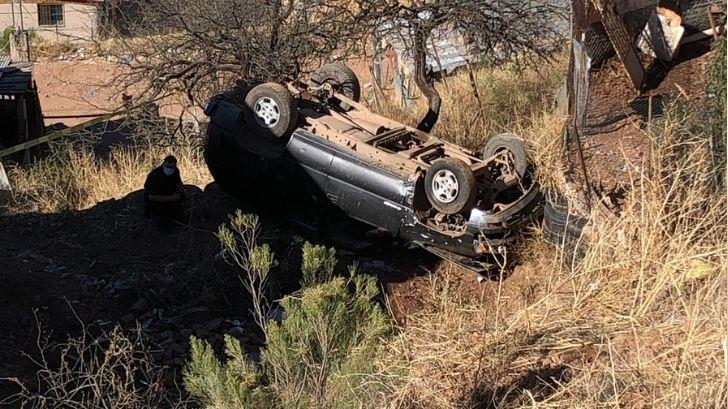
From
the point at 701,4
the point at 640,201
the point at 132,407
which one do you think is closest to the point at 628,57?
the point at 701,4

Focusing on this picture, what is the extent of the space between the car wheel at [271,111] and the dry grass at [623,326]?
3.26 m

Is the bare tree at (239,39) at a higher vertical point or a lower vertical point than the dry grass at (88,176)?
higher

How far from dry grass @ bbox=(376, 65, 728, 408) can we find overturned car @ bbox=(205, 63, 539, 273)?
1.86 m

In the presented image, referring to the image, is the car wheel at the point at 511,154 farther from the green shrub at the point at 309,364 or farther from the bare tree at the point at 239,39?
the green shrub at the point at 309,364

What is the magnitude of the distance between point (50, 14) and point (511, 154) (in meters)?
29.0

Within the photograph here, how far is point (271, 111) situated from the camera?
849cm

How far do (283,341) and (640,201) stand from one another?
260 centimetres

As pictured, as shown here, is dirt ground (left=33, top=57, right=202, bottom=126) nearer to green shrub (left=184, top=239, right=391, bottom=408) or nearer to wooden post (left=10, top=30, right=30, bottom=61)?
wooden post (left=10, top=30, right=30, bottom=61)

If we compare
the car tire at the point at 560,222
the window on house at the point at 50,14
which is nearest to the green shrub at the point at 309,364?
the car tire at the point at 560,222

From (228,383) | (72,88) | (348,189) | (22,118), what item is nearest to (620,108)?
(348,189)

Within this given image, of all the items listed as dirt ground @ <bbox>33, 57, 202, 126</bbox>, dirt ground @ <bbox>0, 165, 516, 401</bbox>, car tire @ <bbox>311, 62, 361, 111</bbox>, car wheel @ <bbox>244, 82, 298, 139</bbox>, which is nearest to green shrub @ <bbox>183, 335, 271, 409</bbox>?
dirt ground @ <bbox>0, 165, 516, 401</bbox>

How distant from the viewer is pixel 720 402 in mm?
3670

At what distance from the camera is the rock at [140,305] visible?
767 cm

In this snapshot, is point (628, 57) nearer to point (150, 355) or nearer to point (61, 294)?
point (150, 355)
